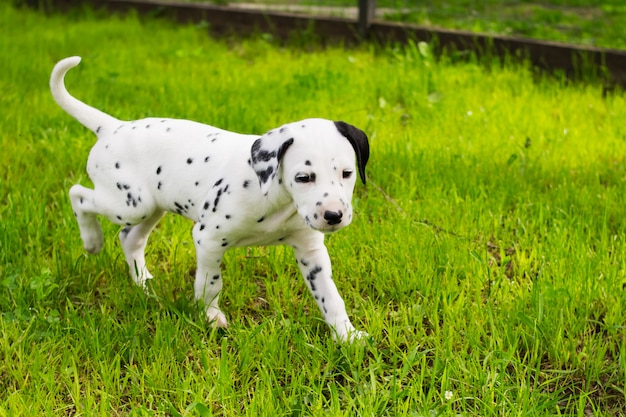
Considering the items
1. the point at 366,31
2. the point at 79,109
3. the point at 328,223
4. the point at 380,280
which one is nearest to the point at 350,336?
the point at 380,280

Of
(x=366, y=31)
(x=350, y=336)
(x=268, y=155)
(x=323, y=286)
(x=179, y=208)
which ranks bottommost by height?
(x=366, y=31)

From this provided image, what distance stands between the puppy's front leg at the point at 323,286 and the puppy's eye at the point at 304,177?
48 centimetres

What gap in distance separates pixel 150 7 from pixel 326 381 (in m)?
7.51

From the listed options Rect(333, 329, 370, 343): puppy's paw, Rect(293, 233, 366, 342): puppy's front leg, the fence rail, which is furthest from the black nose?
the fence rail

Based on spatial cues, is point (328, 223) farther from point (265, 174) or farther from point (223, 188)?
point (223, 188)

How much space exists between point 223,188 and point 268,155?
1.09ft

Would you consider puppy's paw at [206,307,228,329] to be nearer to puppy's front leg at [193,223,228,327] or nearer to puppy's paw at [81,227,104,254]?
puppy's front leg at [193,223,228,327]

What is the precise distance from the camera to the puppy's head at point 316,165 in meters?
2.46

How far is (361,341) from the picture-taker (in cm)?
292

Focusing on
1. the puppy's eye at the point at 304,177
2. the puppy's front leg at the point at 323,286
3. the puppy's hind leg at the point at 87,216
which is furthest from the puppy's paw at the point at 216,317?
the puppy's eye at the point at 304,177

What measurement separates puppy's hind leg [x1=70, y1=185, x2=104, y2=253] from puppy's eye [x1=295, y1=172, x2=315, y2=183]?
112cm

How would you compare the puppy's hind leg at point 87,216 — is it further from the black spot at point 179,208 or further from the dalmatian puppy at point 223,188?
the black spot at point 179,208

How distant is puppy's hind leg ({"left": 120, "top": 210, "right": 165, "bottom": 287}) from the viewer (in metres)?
3.45

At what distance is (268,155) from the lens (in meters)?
2.60
